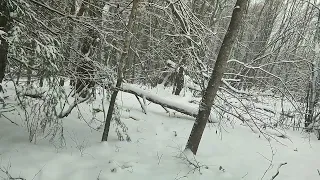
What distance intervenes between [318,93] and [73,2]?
8.37 meters

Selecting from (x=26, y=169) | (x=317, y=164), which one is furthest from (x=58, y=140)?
(x=317, y=164)

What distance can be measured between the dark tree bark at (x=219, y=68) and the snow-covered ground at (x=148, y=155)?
0.47m

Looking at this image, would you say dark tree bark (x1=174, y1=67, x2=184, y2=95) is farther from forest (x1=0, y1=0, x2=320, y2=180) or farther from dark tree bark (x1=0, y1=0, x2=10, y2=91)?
dark tree bark (x1=0, y1=0, x2=10, y2=91)

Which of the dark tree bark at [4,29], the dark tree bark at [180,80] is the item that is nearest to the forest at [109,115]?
the dark tree bark at [4,29]

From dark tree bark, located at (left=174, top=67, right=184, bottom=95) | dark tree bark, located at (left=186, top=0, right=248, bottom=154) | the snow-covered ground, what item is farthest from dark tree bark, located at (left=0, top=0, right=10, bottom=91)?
dark tree bark, located at (left=174, top=67, right=184, bottom=95)

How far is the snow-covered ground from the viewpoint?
5.44 meters

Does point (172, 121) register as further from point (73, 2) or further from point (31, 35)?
point (31, 35)

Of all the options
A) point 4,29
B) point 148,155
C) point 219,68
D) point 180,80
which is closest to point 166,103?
point 180,80

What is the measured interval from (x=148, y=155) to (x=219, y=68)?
2118 mm

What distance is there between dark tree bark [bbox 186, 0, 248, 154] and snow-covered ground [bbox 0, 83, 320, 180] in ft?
1.54

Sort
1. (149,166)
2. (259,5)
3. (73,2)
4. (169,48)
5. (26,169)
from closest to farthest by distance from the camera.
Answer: (26,169) < (149,166) < (73,2) < (169,48) < (259,5)

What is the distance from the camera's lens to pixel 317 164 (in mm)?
7371

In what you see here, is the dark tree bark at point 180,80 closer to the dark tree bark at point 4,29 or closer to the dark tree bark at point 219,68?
the dark tree bark at point 219,68

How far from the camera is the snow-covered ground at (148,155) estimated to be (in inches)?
214
